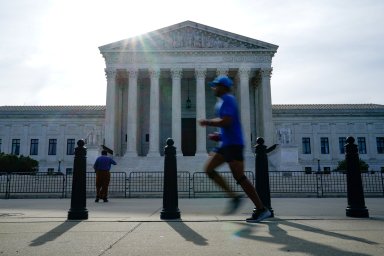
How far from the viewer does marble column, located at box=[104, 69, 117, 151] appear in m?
38.1

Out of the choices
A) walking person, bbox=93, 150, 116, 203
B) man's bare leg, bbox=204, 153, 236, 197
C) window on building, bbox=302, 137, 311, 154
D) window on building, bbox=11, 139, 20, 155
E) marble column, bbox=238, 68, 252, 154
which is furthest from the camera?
window on building, bbox=302, 137, 311, 154

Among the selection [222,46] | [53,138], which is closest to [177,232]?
[222,46]

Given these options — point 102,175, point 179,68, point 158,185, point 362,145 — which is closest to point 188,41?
point 179,68

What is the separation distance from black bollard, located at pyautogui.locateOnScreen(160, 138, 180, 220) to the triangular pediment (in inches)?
1318

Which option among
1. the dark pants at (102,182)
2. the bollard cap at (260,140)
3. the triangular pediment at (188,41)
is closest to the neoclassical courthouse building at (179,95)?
the triangular pediment at (188,41)

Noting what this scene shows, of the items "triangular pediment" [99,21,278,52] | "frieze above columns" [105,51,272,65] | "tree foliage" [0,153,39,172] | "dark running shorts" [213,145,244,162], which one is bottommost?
"dark running shorts" [213,145,244,162]

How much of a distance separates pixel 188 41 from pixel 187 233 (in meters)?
36.9

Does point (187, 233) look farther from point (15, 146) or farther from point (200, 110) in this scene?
point (15, 146)

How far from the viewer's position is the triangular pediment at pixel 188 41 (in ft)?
128

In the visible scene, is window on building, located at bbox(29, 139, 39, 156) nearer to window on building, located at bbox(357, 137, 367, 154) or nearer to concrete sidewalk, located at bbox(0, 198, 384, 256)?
window on building, located at bbox(357, 137, 367, 154)

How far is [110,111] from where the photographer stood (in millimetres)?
38500

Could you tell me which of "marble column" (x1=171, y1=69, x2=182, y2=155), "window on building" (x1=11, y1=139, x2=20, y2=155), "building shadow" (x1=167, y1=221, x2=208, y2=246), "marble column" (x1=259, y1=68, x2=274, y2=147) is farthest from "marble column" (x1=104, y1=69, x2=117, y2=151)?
"building shadow" (x1=167, y1=221, x2=208, y2=246)

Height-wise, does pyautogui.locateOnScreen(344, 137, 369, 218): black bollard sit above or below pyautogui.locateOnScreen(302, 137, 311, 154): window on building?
below

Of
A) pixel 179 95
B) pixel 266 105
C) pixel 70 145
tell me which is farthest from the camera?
pixel 70 145
